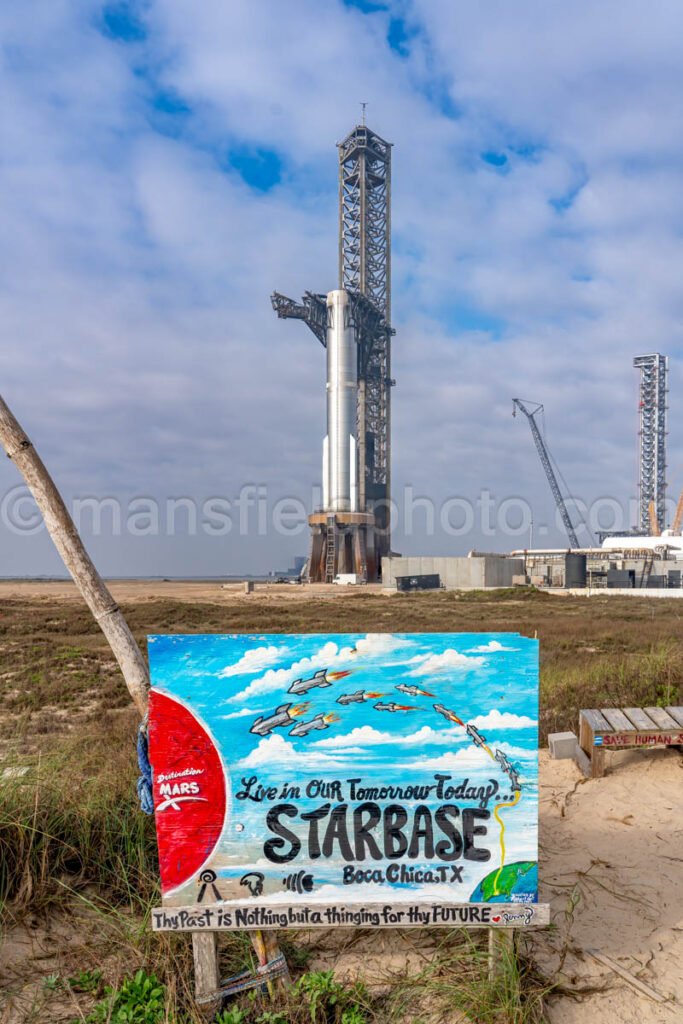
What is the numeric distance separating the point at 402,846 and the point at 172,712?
4.07 feet

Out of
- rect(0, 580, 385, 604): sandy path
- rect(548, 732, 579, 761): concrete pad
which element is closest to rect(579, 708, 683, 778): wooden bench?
rect(548, 732, 579, 761): concrete pad

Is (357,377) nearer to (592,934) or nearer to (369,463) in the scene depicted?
(369,463)

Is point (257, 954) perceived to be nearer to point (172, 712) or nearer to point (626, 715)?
point (172, 712)

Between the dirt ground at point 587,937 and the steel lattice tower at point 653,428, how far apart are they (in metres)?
115

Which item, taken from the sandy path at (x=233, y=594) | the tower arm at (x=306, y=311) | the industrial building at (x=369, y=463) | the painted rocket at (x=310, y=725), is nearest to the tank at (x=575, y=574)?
the industrial building at (x=369, y=463)

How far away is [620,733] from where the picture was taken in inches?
241

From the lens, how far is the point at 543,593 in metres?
44.6

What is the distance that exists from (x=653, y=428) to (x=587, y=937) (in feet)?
383

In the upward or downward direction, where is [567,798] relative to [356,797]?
downward

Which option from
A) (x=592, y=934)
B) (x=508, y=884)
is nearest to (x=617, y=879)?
(x=592, y=934)

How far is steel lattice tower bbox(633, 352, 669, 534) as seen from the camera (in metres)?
108

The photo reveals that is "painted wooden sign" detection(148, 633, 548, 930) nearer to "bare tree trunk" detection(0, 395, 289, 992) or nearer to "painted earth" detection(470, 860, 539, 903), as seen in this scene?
"painted earth" detection(470, 860, 539, 903)

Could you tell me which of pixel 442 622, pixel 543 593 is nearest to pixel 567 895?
pixel 442 622

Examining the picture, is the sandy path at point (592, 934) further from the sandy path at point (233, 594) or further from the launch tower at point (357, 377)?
the launch tower at point (357, 377)
